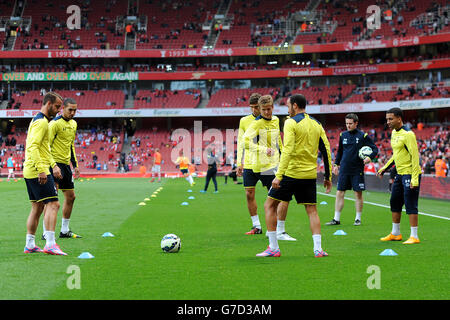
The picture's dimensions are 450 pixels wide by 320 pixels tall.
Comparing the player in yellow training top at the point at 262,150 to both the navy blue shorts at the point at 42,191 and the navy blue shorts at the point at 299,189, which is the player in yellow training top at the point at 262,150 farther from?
the navy blue shorts at the point at 42,191

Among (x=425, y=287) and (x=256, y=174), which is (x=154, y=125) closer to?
(x=256, y=174)

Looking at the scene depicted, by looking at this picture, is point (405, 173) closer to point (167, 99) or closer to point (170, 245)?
point (170, 245)

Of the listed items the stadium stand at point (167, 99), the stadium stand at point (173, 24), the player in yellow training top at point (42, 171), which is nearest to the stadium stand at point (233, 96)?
the stadium stand at point (167, 99)

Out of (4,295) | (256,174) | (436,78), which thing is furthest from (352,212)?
(436,78)

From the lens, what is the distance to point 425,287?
17.7 feet

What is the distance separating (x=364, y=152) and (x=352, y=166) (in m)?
0.48

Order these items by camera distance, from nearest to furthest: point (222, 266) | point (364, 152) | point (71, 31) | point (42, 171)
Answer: point (222, 266)
point (42, 171)
point (364, 152)
point (71, 31)

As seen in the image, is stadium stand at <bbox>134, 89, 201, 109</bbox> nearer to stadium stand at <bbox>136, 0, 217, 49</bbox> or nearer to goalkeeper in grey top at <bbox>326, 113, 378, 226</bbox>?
stadium stand at <bbox>136, 0, 217, 49</bbox>

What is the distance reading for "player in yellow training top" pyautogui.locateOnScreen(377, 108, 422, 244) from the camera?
8.77 meters

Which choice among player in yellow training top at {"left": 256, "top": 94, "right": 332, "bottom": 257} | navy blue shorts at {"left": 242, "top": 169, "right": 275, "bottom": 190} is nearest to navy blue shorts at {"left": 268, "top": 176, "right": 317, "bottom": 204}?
player in yellow training top at {"left": 256, "top": 94, "right": 332, "bottom": 257}

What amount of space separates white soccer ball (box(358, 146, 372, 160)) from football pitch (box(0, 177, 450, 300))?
4.83 feet

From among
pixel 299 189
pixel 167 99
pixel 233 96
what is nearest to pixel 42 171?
pixel 299 189

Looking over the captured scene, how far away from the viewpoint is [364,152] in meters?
11.5

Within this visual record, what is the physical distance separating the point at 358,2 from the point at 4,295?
213ft
